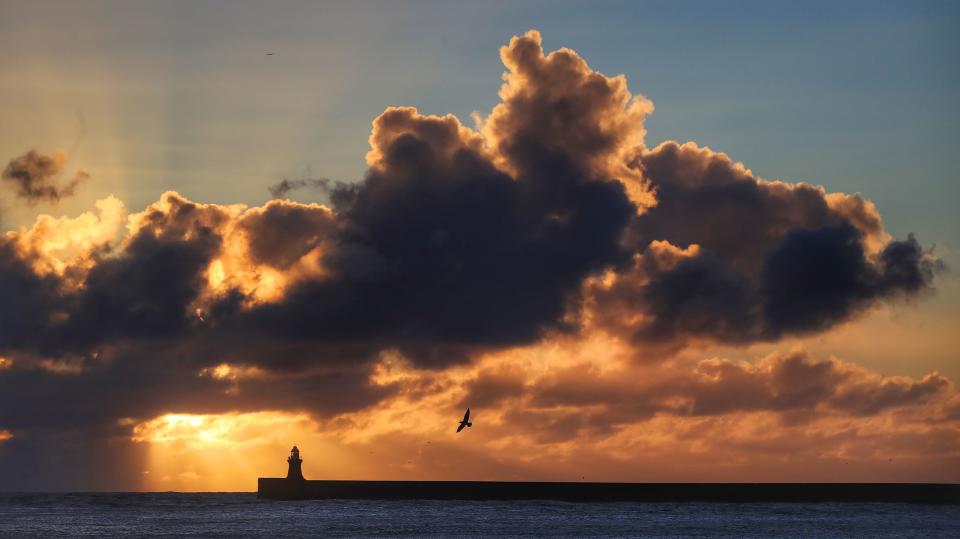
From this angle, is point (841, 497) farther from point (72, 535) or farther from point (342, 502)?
point (72, 535)

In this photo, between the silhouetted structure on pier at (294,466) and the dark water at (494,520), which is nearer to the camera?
the dark water at (494,520)

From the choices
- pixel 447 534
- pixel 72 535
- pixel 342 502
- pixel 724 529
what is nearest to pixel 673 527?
pixel 724 529

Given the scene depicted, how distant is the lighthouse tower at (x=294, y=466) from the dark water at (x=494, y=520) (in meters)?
4.76

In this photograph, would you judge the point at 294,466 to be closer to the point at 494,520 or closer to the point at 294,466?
the point at 294,466

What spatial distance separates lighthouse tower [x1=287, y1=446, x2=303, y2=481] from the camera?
173 metres

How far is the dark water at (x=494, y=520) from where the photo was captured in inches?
4419

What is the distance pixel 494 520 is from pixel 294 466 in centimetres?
5068

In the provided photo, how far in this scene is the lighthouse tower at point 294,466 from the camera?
568 ft

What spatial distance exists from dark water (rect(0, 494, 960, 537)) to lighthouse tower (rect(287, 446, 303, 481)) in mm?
4755

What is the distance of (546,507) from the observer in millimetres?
161875

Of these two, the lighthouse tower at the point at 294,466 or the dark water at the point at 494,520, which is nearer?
the dark water at the point at 494,520

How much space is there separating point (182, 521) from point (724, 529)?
57.7 meters

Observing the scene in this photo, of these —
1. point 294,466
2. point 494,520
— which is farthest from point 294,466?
point 494,520

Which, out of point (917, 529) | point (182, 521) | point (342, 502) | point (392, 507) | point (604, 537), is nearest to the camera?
point (604, 537)
